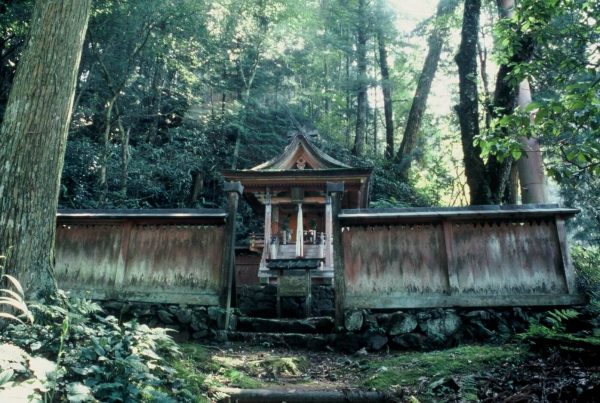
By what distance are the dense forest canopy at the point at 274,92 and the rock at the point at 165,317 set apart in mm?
6255

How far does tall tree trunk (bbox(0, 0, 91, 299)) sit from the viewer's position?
4336mm

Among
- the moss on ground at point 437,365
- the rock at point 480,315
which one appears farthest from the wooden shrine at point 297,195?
the moss on ground at point 437,365

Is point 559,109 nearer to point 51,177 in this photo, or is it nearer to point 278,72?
point 51,177

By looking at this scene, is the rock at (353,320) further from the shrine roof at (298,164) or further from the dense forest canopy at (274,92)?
the shrine roof at (298,164)

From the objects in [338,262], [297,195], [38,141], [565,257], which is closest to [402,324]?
[338,262]

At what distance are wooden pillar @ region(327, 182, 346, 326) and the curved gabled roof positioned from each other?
23.9 ft

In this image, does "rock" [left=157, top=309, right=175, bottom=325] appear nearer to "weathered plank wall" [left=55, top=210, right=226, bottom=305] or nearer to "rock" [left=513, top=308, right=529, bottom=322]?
"weathered plank wall" [left=55, top=210, right=226, bottom=305]

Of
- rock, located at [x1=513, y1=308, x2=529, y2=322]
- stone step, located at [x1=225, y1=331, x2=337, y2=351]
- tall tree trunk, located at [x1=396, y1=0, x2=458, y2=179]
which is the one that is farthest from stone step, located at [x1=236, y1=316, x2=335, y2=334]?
tall tree trunk, located at [x1=396, y1=0, x2=458, y2=179]

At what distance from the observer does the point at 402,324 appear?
280 inches

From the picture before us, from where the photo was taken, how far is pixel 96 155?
1656 cm

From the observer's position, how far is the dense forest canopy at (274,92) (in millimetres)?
9891

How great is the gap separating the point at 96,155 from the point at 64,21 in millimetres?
12542

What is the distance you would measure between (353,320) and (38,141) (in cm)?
527

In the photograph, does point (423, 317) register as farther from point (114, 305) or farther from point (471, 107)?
point (114, 305)
